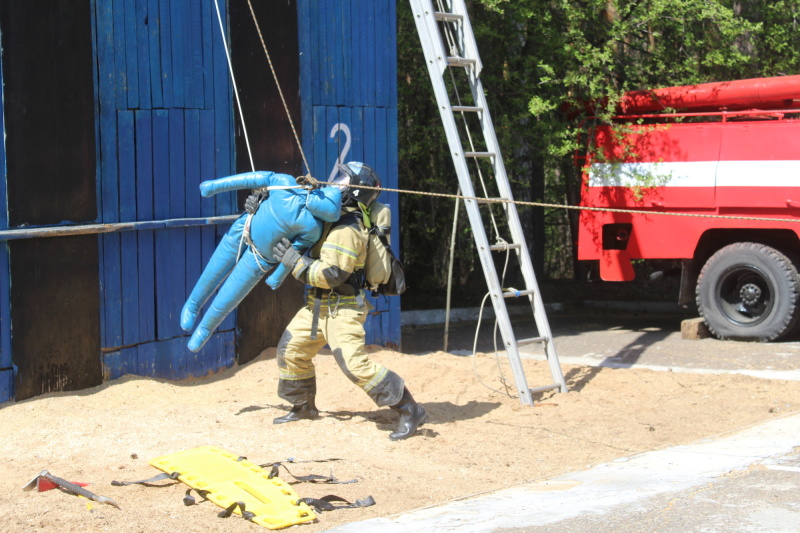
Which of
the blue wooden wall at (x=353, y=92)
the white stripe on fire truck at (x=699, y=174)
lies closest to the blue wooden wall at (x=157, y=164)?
the blue wooden wall at (x=353, y=92)

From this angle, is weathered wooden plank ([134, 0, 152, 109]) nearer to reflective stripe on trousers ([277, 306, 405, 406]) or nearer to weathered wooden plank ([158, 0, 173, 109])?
weathered wooden plank ([158, 0, 173, 109])

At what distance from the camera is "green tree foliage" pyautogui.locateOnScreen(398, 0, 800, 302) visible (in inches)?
442

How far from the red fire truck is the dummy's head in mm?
4222

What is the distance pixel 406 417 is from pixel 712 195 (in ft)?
16.9

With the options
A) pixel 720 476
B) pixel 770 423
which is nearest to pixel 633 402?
pixel 770 423

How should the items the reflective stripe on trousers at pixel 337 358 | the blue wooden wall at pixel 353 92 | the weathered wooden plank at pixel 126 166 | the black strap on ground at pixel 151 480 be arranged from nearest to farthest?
the black strap on ground at pixel 151 480 < the reflective stripe on trousers at pixel 337 358 < the weathered wooden plank at pixel 126 166 < the blue wooden wall at pixel 353 92

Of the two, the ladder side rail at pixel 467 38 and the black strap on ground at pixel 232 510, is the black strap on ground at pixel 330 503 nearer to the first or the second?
the black strap on ground at pixel 232 510

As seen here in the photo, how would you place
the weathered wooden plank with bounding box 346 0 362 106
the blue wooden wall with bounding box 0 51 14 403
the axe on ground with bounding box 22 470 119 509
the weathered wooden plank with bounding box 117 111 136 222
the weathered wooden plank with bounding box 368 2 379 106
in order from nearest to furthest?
the axe on ground with bounding box 22 470 119 509
the blue wooden wall with bounding box 0 51 14 403
the weathered wooden plank with bounding box 117 111 136 222
the weathered wooden plank with bounding box 346 0 362 106
the weathered wooden plank with bounding box 368 2 379 106

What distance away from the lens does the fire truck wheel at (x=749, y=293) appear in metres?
9.88

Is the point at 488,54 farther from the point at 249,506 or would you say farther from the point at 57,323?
the point at 249,506

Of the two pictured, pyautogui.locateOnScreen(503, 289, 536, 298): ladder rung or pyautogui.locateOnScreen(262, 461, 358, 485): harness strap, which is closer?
pyautogui.locateOnScreen(262, 461, 358, 485): harness strap

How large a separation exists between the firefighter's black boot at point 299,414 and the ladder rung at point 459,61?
9.50ft

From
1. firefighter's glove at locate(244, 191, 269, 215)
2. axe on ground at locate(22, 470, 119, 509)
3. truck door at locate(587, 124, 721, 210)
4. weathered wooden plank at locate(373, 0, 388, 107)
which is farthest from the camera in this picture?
truck door at locate(587, 124, 721, 210)

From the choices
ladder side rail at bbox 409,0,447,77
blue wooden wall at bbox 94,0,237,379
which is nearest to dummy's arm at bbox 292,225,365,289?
blue wooden wall at bbox 94,0,237,379
